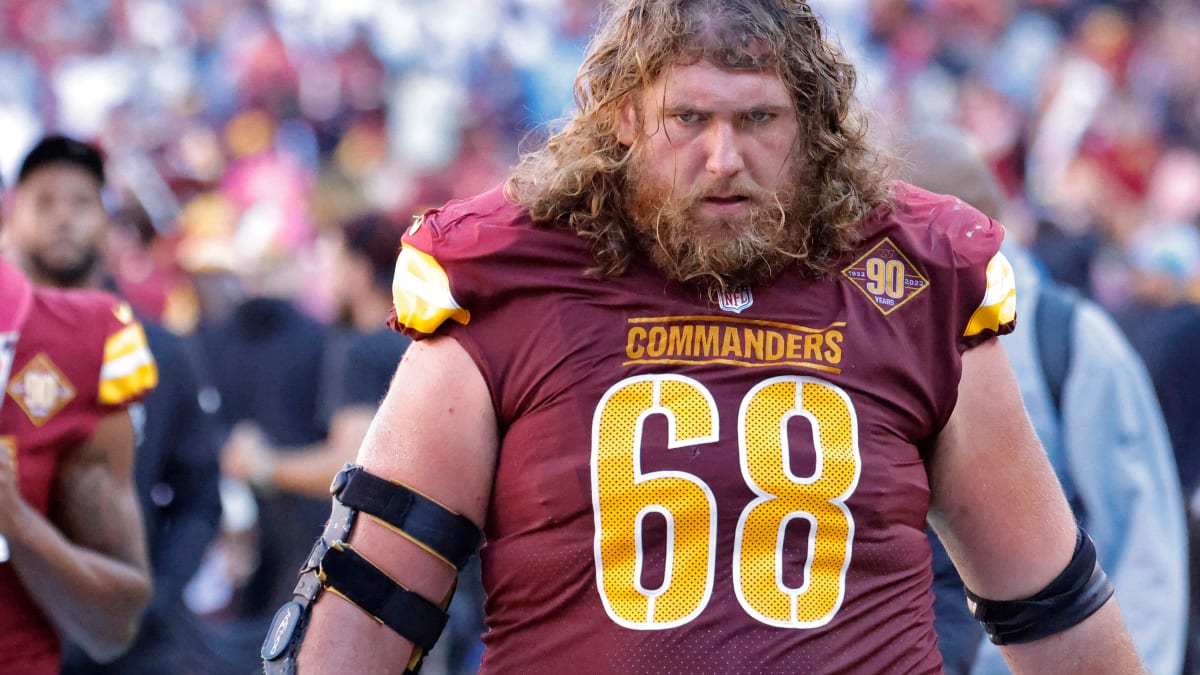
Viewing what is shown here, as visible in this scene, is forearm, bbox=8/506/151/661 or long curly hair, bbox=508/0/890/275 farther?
forearm, bbox=8/506/151/661

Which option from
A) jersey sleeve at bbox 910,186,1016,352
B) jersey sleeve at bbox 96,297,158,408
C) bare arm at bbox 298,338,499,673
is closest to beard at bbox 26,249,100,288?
jersey sleeve at bbox 96,297,158,408

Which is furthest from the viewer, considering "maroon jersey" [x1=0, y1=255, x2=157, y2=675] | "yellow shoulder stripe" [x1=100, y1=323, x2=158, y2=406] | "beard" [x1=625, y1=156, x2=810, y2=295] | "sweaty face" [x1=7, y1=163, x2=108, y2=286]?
"sweaty face" [x1=7, y1=163, x2=108, y2=286]

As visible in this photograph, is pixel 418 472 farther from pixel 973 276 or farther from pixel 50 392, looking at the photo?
pixel 50 392

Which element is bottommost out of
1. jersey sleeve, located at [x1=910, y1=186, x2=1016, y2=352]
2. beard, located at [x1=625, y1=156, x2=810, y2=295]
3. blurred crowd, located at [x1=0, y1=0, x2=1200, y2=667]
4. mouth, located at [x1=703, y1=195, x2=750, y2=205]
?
blurred crowd, located at [x1=0, y1=0, x2=1200, y2=667]

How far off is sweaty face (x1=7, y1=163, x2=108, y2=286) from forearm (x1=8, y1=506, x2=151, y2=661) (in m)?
1.57

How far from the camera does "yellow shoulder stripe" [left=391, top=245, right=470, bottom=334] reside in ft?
9.20

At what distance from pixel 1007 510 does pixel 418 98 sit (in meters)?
13.7

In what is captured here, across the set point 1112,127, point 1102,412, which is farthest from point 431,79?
point 1102,412

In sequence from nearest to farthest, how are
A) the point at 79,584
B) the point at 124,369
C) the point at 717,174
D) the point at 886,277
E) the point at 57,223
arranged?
the point at 717,174
the point at 886,277
the point at 79,584
the point at 124,369
the point at 57,223

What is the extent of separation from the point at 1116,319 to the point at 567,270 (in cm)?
606

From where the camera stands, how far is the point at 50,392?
13.5ft

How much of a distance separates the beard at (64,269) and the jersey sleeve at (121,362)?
46.3 inches

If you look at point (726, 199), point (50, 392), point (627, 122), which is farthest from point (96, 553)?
Result: point (726, 199)

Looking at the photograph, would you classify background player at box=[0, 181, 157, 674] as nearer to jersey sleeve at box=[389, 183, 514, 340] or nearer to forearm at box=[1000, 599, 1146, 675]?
jersey sleeve at box=[389, 183, 514, 340]
